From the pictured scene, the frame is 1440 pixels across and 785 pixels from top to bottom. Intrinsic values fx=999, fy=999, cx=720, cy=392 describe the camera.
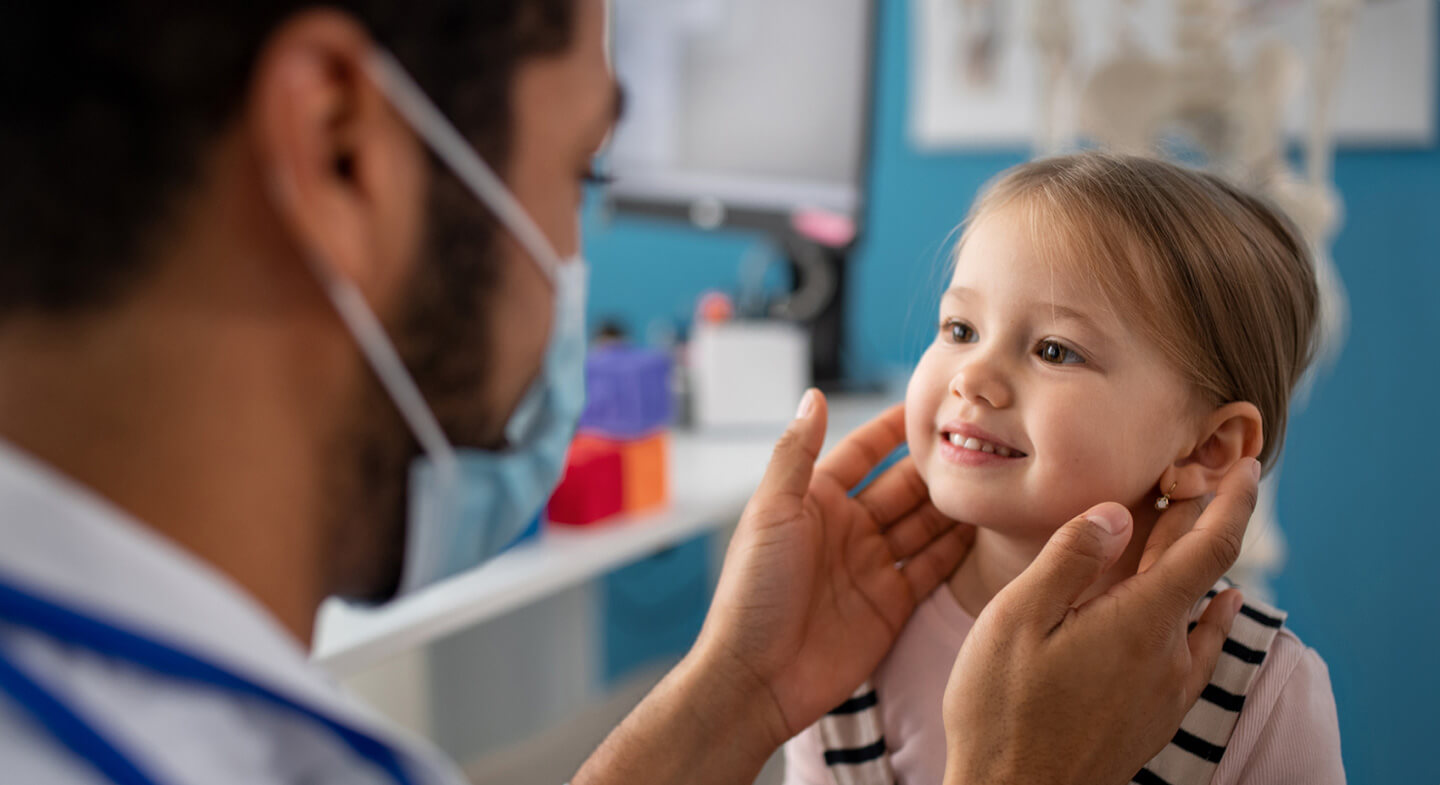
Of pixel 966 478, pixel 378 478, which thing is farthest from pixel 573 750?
pixel 378 478

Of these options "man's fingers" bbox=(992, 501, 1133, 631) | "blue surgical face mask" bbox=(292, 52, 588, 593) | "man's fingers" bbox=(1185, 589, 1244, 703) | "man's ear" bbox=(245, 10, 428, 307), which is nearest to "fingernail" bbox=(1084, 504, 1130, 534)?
"man's fingers" bbox=(992, 501, 1133, 631)

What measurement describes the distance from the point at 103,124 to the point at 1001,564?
68 centimetres

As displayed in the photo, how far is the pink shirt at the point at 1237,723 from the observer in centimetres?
69

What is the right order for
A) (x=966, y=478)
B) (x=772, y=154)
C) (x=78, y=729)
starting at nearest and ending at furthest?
(x=78, y=729)
(x=966, y=478)
(x=772, y=154)

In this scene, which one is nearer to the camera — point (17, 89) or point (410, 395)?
point (17, 89)

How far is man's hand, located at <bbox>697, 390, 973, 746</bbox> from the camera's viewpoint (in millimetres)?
762

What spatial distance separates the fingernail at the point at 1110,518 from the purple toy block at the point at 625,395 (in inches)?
26.7

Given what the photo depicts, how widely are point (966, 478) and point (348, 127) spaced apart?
0.51 meters

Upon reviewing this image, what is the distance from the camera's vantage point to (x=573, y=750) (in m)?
1.25

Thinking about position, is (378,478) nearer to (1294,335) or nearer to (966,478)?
(966,478)

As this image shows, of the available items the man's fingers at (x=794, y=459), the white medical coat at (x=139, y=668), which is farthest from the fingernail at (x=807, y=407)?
the white medical coat at (x=139, y=668)

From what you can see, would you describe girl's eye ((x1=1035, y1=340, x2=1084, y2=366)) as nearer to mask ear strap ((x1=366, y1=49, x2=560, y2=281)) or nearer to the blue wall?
mask ear strap ((x1=366, y1=49, x2=560, y2=281))

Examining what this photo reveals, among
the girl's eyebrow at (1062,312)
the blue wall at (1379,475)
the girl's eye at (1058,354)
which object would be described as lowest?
the blue wall at (1379,475)

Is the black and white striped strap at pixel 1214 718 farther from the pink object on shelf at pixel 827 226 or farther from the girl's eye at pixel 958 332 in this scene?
the pink object on shelf at pixel 827 226
